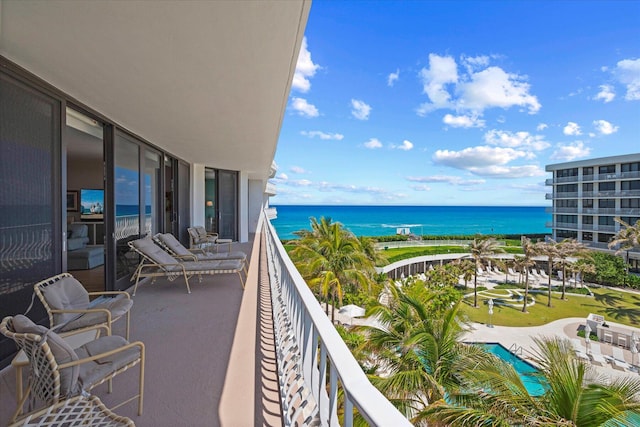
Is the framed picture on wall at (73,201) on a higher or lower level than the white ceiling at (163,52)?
lower

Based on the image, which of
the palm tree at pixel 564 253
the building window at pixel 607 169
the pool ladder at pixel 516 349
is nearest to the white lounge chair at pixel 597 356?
the pool ladder at pixel 516 349

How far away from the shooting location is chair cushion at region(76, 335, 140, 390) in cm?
195

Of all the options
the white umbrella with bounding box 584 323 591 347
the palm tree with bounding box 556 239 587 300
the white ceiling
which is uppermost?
the white ceiling

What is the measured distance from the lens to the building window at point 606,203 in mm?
34875

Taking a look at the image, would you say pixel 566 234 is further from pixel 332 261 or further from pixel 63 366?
pixel 63 366

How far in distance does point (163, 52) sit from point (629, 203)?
151 ft

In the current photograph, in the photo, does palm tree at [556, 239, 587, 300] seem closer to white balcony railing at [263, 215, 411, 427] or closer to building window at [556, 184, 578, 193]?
building window at [556, 184, 578, 193]

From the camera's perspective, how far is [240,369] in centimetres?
273

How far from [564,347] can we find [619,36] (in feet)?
113

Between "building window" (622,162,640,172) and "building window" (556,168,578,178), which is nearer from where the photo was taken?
"building window" (622,162,640,172)

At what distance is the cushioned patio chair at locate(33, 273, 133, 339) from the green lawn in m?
18.9

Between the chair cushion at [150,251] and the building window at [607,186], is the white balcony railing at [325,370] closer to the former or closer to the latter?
the chair cushion at [150,251]

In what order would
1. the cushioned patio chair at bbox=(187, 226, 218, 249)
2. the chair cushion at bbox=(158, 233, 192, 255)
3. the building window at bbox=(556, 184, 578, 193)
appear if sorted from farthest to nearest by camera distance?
the building window at bbox=(556, 184, 578, 193), the cushioned patio chair at bbox=(187, 226, 218, 249), the chair cushion at bbox=(158, 233, 192, 255)

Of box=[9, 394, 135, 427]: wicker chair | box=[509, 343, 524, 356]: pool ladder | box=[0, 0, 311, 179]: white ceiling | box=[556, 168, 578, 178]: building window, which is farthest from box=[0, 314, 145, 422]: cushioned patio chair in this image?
box=[556, 168, 578, 178]: building window
